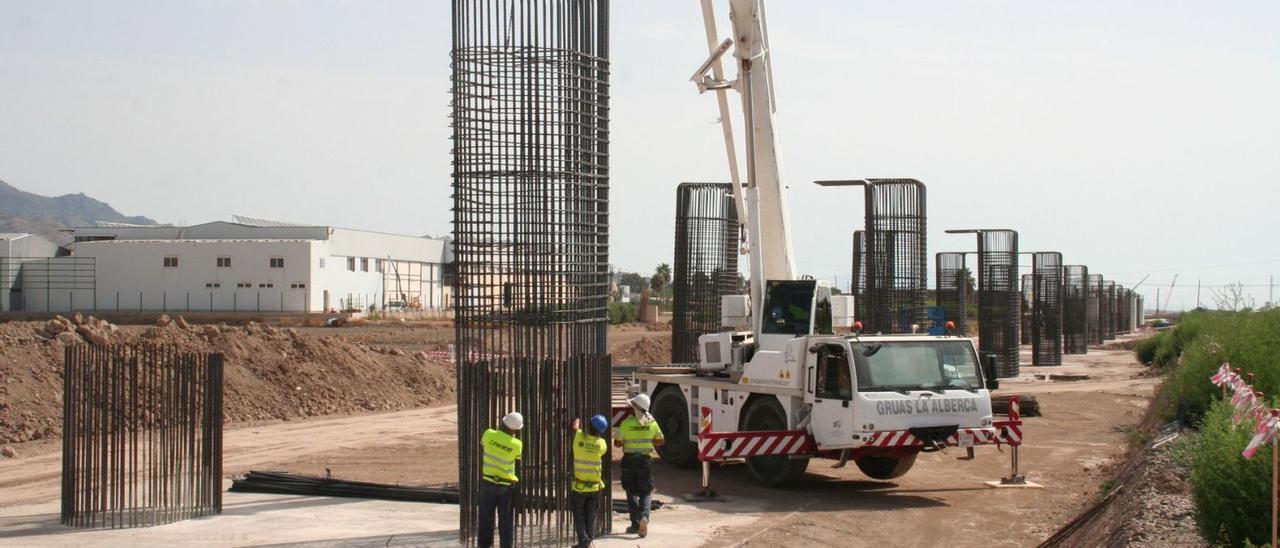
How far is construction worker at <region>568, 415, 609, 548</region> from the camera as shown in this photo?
37.5ft

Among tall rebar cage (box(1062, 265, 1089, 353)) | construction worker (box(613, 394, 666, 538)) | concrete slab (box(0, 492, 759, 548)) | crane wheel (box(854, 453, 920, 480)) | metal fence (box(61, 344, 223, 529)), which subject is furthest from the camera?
tall rebar cage (box(1062, 265, 1089, 353))

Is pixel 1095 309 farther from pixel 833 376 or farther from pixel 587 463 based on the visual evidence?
pixel 587 463

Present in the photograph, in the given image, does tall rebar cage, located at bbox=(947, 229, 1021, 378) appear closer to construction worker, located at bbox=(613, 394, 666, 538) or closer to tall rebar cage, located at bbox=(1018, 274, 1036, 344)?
tall rebar cage, located at bbox=(1018, 274, 1036, 344)

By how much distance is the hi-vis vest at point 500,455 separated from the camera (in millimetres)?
10758

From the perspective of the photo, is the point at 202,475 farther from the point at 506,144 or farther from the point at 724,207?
the point at 724,207

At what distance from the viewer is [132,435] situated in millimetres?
12805

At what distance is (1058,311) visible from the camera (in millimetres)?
43938

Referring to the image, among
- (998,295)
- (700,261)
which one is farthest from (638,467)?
(998,295)

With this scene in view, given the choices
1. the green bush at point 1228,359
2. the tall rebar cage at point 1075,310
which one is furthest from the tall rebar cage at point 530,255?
the tall rebar cage at point 1075,310

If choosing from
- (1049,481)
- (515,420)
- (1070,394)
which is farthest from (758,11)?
(1070,394)

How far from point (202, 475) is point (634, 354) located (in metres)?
30.1

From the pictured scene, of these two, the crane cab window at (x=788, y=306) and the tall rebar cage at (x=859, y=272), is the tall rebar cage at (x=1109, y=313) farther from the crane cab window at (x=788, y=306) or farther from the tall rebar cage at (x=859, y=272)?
the crane cab window at (x=788, y=306)

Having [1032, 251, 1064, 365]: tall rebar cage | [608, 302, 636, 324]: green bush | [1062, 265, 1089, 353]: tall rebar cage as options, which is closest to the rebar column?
[1062, 265, 1089, 353]: tall rebar cage

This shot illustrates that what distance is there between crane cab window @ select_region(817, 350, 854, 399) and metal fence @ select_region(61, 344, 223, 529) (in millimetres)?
6857
